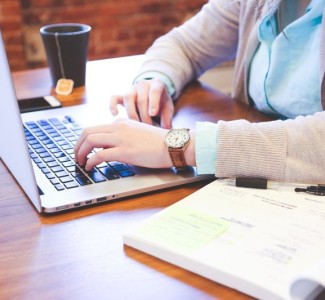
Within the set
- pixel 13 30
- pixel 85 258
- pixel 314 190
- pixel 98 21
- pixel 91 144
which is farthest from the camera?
pixel 98 21

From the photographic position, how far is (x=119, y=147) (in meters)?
0.91

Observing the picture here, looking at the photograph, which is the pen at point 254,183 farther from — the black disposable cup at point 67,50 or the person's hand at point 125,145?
the black disposable cup at point 67,50

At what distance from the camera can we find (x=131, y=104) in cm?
115

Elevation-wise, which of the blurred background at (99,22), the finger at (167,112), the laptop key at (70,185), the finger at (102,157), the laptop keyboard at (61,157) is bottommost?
the blurred background at (99,22)

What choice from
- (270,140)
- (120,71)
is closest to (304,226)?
(270,140)

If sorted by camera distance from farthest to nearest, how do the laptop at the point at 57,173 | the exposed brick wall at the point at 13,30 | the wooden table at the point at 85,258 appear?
the exposed brick wall at the point at 13,30, the laptop at the point at 57,173, the wooden table at the point at 85,258

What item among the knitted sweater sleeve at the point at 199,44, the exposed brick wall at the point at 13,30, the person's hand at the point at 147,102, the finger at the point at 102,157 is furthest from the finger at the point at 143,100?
the exposed brick wall at the point at 13,30

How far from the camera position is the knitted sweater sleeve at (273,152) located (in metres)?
0.85

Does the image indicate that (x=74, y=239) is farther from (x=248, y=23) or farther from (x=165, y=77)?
(x=248, y=23)

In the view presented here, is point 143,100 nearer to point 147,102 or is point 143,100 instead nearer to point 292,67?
point 147,102

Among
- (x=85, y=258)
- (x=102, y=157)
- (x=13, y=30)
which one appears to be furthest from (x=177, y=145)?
(x=13, y=30)

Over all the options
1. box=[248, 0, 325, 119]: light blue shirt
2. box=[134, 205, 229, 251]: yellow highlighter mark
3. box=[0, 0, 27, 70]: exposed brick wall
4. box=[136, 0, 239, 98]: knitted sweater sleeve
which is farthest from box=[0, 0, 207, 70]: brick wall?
box=[134, 205, 229, 251]: yellow highlighter mark

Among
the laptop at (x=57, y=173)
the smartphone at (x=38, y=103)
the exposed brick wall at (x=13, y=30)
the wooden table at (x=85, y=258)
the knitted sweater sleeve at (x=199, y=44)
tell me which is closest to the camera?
the wooden table at (x=85, y=258)

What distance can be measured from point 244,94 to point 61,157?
0.54 metres
